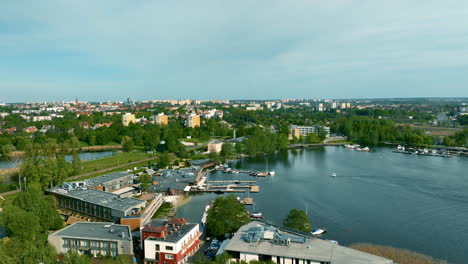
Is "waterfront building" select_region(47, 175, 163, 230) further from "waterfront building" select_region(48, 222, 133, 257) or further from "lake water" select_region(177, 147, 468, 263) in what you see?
"lake water" select_region(177, 147, 468, 263)

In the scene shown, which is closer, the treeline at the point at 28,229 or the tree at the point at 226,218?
the treeline at the point at 28,229

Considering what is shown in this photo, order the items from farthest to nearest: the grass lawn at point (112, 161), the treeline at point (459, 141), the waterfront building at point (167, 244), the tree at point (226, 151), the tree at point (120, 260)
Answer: the treeline at point (459, 141), the tree at point (226, 151), the grass lawn at point (112, 161), the waterfront building at point (167, 244), the tree at point (120, 260)

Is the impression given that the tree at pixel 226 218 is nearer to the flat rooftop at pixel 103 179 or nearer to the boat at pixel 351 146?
the flat rooftop at pixel 103 179

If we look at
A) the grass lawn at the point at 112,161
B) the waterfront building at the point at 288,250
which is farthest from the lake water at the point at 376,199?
the grass lawn at the point at 112,161

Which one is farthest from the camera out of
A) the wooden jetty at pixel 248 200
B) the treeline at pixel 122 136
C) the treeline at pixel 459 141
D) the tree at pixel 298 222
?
the treeline at pixel 459 141

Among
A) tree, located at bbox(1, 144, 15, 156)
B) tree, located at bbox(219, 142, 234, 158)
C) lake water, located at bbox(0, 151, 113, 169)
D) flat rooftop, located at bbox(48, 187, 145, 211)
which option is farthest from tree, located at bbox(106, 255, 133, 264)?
tree, located at bbox(1, 144, 15, 156)

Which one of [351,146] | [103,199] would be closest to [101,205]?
[103,199]

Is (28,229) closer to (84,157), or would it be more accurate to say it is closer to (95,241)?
(95,241)

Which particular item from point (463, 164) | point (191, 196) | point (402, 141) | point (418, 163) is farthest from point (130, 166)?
point (402, 141)
